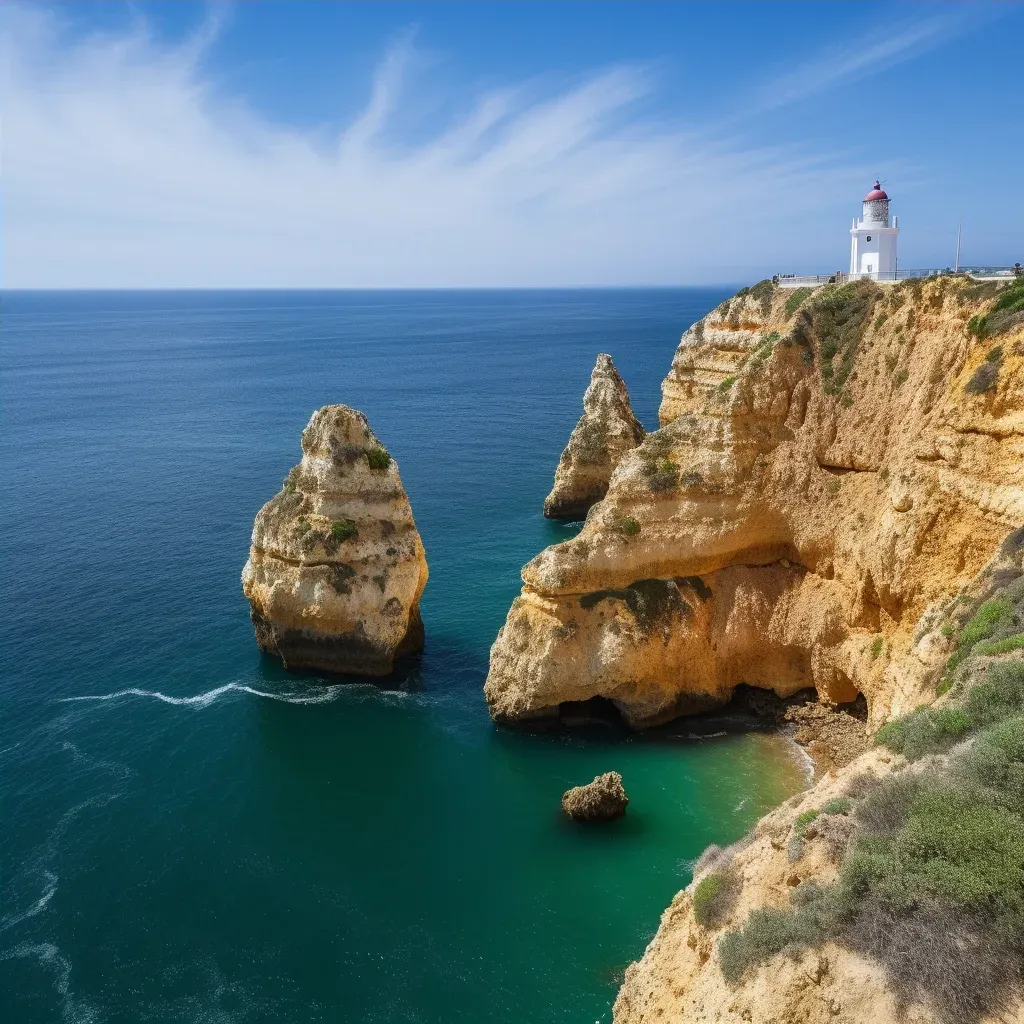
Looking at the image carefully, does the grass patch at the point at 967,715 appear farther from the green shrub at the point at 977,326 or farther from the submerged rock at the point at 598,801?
the green shrub at the point at 977,326

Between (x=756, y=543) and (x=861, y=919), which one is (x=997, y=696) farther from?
(x=756, y=543)

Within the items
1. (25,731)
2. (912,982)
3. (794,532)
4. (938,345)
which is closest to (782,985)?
(912,982)

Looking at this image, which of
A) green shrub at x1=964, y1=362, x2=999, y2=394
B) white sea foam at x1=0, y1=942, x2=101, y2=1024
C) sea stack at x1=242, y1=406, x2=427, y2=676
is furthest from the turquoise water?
green shrub at x1=964, y1=362, x2=999, y2=394

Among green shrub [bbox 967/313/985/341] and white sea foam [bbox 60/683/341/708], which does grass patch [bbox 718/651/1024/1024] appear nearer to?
green shrub [bbox 967/313/985/341]

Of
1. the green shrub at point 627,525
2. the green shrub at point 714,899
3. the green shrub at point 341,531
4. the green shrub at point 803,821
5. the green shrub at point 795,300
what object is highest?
the green shrub at point 795,300

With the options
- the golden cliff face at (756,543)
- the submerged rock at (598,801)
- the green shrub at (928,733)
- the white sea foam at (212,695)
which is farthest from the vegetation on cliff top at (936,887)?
the white sea foam at (212,695)

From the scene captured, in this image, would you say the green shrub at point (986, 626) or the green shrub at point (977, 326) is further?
the green shrub at point (977, 326)

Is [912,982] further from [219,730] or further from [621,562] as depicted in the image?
[219,730]
